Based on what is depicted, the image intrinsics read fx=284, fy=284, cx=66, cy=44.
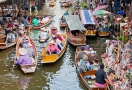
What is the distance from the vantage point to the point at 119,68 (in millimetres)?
12430

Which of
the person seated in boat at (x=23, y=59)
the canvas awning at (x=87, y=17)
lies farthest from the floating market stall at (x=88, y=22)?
the person seated in boat at (x=23, y=59)

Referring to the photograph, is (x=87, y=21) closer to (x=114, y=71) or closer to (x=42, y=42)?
(x=42, y=42)

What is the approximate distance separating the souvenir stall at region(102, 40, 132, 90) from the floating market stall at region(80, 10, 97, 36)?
6.35 meters

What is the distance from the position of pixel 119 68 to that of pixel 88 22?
31.8 ft

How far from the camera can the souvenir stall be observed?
11.0m

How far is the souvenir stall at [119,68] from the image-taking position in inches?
433

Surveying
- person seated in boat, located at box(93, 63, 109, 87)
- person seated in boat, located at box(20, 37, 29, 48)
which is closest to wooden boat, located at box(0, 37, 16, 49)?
person seated in boat, located at box(20, 37, 29, 48)

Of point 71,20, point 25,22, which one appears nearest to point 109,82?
point 71,20

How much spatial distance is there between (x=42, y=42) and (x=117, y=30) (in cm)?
557

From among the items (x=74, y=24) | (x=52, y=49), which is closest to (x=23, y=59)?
(x=52, y=49)

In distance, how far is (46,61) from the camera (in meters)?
15.3

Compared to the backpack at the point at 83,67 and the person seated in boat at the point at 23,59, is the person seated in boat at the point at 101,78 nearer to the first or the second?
the backpack at the point at 83,67

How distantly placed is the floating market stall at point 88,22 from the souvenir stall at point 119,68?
20.8 feet

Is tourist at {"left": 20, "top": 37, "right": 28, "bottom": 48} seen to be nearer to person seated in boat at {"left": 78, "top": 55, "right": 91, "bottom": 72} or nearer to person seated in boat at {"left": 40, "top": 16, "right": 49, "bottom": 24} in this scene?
person seated in boat at {"left": 78, "top": 55, "right": 91, "bottom": 72}
